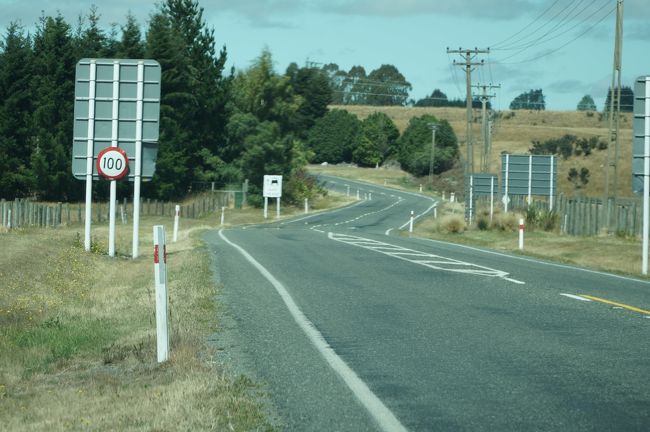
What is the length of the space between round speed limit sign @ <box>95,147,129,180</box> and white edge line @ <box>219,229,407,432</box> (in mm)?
11091

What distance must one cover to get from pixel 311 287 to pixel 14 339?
18.1 feet

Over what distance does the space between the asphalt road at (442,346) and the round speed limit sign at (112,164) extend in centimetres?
555

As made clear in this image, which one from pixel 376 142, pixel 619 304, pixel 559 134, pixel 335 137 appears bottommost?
pixel 619 304

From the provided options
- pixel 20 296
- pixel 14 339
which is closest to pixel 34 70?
pixel 20 296

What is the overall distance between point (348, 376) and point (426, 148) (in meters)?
119

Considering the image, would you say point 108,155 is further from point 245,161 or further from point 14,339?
point 245,161

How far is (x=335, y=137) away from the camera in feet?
473

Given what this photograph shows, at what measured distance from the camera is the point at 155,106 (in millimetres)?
26438

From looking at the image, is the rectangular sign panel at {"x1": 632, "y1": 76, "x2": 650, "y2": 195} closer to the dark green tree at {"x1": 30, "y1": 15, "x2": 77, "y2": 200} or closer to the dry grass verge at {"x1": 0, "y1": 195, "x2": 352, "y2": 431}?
the dry grass verge at {"x1": 0, "y1": 195, "x2": 352, "y2": 431}

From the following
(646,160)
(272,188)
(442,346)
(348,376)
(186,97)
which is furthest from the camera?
(186,97)

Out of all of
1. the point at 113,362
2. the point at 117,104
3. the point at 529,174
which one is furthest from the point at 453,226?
the point at 113,362

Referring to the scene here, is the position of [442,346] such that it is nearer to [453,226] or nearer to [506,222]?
[506,222]

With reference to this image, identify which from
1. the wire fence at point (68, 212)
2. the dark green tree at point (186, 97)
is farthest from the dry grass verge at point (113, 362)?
the dark green tree at point (186, 97)

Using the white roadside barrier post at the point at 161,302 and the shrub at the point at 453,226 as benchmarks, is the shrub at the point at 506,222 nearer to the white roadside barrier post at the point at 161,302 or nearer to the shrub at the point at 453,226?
the shrub at the point at 453,226
